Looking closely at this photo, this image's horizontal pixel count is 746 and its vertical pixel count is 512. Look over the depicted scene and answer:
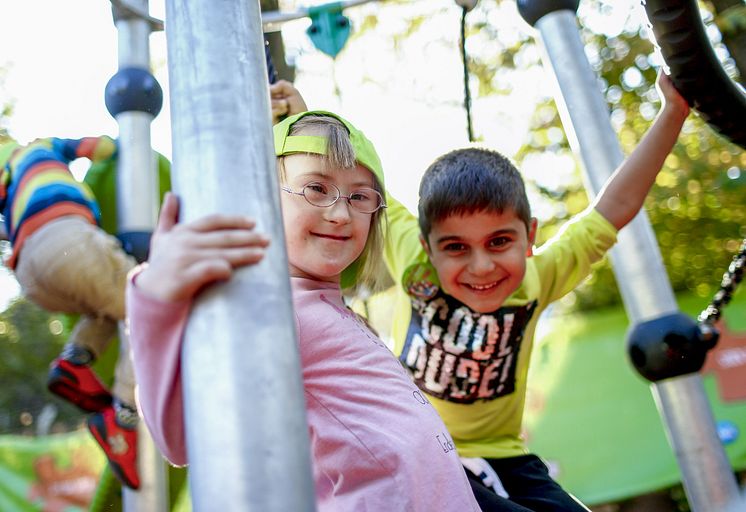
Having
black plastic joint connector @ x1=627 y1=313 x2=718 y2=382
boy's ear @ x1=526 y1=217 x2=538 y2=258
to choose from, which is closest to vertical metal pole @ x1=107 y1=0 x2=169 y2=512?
boy's ear @ x1=526 y1=217 x2=538 y2=258

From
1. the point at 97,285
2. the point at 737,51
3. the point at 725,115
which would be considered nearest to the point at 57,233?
the point at 97,285

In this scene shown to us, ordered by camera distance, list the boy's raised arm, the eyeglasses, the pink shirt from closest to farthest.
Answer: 1. the pink shirt
2. the eyeglasses
3. the boy's raised arm

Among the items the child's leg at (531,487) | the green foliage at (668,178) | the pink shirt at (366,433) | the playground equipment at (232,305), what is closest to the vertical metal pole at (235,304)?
the playground equipment at (232,305)

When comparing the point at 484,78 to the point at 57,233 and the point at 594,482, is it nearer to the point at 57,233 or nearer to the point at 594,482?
the point at 594,482

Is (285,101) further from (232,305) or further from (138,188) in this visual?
(232,305)

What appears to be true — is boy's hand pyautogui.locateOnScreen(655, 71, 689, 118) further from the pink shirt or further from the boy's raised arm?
the pink shirt

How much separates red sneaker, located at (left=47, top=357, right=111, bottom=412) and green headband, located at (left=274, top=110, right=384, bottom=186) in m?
0.97

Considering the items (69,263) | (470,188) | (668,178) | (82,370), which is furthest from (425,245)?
(668,178)

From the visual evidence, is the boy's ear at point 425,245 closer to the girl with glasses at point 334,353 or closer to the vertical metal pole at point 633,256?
the girl with glasses at point 334,353

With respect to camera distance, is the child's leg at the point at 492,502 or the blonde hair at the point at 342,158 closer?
the blonde hair at the point at 342,158

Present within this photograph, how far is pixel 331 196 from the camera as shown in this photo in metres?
1.14

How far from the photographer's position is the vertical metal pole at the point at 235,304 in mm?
476

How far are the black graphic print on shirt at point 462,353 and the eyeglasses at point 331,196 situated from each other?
48cm

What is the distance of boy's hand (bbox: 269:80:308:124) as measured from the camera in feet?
5.23
